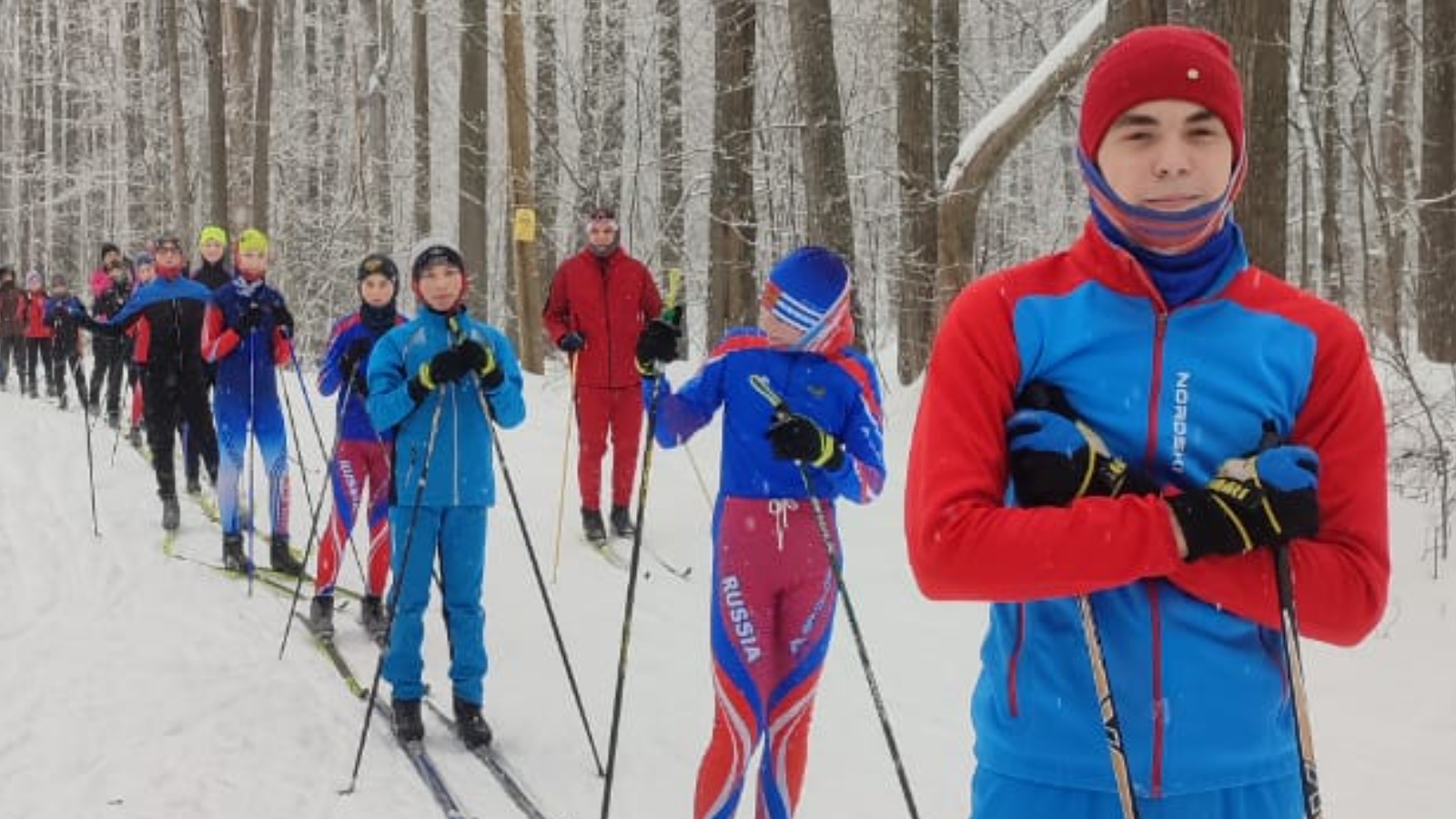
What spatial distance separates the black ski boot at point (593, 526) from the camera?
870cm

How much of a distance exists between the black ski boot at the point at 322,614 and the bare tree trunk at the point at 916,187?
648 cm

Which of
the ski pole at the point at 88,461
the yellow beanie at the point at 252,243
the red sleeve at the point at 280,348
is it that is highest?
the yellow beanie at the point at 252,243

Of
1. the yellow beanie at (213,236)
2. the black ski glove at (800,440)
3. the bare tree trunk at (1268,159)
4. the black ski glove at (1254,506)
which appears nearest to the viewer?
the black ski glove at (1254,506)

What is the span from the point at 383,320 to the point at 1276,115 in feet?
16.7

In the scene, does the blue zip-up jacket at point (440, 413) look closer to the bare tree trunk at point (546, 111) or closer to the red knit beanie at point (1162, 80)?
the red knit beanie at point (1162, 80)

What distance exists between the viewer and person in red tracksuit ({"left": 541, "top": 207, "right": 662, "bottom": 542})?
8.76 m

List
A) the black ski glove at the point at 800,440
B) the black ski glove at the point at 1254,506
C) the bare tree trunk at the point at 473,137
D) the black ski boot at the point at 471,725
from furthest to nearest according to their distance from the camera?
the bare tree trunk at the point at 473,137
the black ski boot at the point at 471,725
the black ski glove at the point at 800,440
the black ski glove at the point at 1254,506

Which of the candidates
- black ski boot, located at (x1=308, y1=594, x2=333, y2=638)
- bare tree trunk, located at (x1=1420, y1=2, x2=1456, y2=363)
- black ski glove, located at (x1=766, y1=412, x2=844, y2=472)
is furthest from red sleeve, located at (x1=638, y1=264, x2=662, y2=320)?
bare tree trunk, located at (x1=1420, y1=2, x2=1456, y2=363)

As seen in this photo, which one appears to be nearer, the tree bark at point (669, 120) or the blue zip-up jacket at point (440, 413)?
the blue zip-up jacket at point (440, 413)

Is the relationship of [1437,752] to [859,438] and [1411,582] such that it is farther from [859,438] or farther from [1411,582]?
[859,438]

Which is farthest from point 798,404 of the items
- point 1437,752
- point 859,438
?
point 1437,752

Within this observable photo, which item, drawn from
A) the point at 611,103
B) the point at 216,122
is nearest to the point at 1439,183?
the point at 611,103

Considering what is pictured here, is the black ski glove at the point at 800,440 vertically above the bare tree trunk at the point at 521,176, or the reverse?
the bare tree trunk at the point at 521,176

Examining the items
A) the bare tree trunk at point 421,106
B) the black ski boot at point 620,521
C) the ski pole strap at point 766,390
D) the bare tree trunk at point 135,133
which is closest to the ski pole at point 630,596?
the ski pole strap at point 766,390
